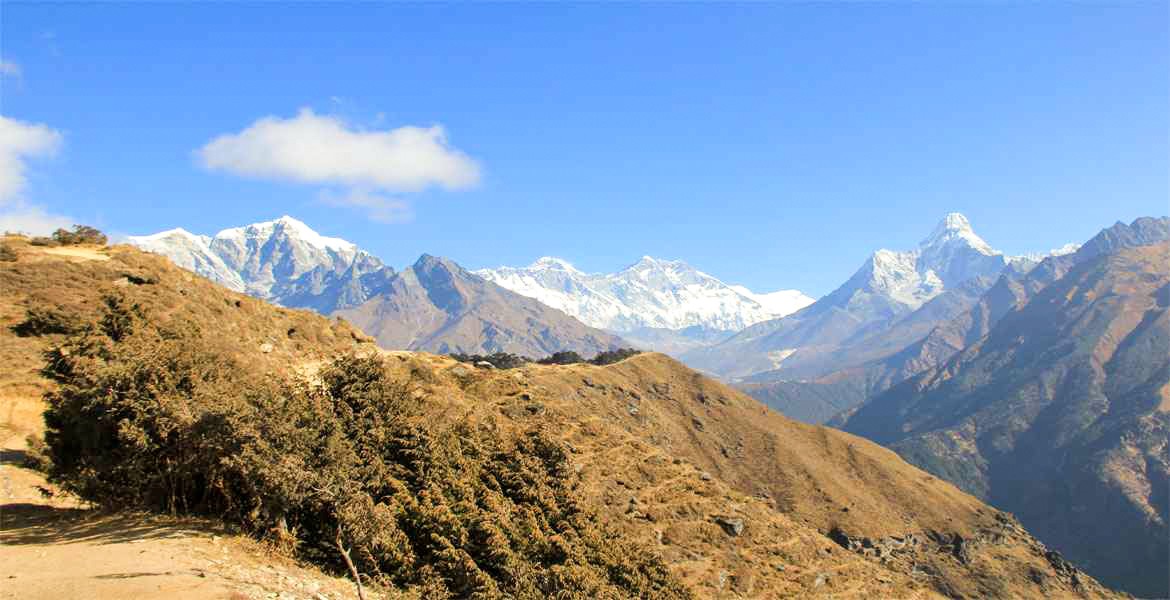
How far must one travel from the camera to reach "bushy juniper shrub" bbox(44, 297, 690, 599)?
93.1 feet

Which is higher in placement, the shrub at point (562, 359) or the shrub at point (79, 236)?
the shrub at point (79, 236)

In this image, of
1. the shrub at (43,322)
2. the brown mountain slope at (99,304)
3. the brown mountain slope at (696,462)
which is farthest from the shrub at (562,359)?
the shrub at (43,322)

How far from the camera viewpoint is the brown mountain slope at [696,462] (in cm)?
5300

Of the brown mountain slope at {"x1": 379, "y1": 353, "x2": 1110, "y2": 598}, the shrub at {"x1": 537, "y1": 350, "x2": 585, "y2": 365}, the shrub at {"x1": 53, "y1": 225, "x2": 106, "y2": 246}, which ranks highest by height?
the shrub at {"x1": 53, "y1": 225, "x2": 106, "y2": 246}

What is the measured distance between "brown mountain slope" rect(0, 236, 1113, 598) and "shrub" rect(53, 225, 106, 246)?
4.73 metres

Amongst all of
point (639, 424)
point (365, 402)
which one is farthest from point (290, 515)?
point (639, 424)

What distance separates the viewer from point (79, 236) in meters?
63.9

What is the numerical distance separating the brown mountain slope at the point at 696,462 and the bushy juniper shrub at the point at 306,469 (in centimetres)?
781

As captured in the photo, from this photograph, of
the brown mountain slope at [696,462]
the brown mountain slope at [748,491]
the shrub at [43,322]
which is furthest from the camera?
the brown mountain slope at [748,491]

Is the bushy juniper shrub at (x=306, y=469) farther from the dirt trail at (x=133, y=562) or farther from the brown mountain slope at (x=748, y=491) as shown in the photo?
the brown mountain slope at (x=748, y=491)

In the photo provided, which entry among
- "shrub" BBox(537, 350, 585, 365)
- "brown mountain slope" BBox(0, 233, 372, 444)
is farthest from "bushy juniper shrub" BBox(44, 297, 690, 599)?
"shrub" BBox(537, 350, 585, 365)

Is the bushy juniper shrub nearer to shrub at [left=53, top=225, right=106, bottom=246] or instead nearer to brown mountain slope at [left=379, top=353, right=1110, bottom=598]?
brown mountain slope at [left=379, top=353, right=1110, bottom=598]

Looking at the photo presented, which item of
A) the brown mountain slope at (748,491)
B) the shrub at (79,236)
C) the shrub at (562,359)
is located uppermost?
the shrub at (79,236)

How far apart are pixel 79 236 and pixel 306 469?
51.7m
